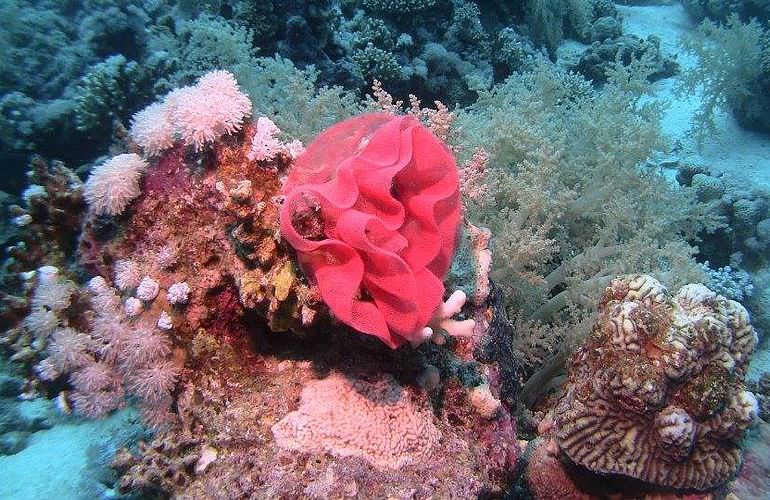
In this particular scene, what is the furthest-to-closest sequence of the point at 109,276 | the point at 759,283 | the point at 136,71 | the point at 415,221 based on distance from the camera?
1. the point at 136,71
2. the point at 759,283
3. the point at 109,276
4. the point at 415,221

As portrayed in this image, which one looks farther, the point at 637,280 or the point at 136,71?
the point at 136,71

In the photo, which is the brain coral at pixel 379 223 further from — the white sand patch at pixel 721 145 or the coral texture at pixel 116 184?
the white sand patch at pixel 721 145

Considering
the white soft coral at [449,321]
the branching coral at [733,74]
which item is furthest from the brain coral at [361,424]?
the branching coral at [733,74]

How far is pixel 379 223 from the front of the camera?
1840 mm

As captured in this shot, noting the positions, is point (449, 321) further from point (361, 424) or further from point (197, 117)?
point (197, 117)

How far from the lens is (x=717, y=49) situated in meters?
8.66

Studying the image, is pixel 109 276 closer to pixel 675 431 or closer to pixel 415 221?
pixel 415 221

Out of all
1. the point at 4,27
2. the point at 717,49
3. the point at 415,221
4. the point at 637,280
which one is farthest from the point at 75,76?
the point at 717,49

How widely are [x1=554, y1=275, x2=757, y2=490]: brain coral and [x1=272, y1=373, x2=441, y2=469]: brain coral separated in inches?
34.5

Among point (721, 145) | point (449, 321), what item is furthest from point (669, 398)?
point (721, 145)

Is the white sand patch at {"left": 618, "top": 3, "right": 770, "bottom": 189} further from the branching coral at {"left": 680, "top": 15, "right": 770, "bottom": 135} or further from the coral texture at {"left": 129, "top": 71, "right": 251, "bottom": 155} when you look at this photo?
the coral texture at {"left": 129, "top": 71, "right": 251, "bottom": 155}

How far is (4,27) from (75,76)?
1381 millimetres

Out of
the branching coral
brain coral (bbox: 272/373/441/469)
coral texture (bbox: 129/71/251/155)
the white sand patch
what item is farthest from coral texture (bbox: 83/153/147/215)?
the branching coral

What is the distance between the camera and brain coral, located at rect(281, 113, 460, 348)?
72.2 inches
